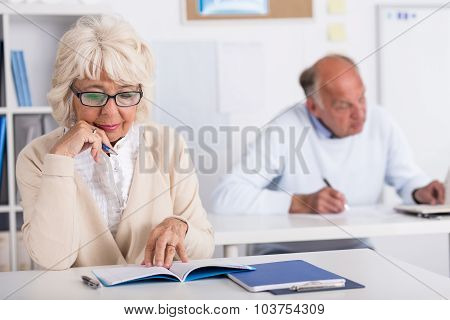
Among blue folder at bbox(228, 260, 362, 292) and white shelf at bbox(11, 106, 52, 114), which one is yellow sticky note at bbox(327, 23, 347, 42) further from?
blue folder at bbox(228, 260, 362, 292)

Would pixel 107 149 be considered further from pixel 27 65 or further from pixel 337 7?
pixel 337 7

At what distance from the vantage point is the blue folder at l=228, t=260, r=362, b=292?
3.48 ft

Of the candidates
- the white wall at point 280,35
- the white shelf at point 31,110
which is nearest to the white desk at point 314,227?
the white shelf at point 31,110

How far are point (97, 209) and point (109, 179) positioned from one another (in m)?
0.09

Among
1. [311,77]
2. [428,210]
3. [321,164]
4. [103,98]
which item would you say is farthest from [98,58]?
[311,77]

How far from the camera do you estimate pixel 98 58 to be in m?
1.40

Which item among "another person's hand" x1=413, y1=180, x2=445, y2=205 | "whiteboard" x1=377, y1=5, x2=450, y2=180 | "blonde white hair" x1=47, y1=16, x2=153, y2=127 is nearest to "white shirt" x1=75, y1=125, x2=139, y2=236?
"blonde white hair" x1=47, y1=16, x2=153, y2=127

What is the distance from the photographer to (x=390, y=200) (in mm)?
3031

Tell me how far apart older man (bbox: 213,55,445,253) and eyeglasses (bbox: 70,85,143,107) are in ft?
2.87

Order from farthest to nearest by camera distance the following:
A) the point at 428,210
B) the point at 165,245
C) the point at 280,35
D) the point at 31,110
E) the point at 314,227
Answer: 1. the point at 280,35
2. the point at 31,110
3. the point at 428,210
4. the point at 314,227
5. the point at 165,245

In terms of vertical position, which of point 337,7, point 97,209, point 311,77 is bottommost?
point 97,209

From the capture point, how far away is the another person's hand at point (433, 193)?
225 centimetres

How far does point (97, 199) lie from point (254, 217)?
0.80m
